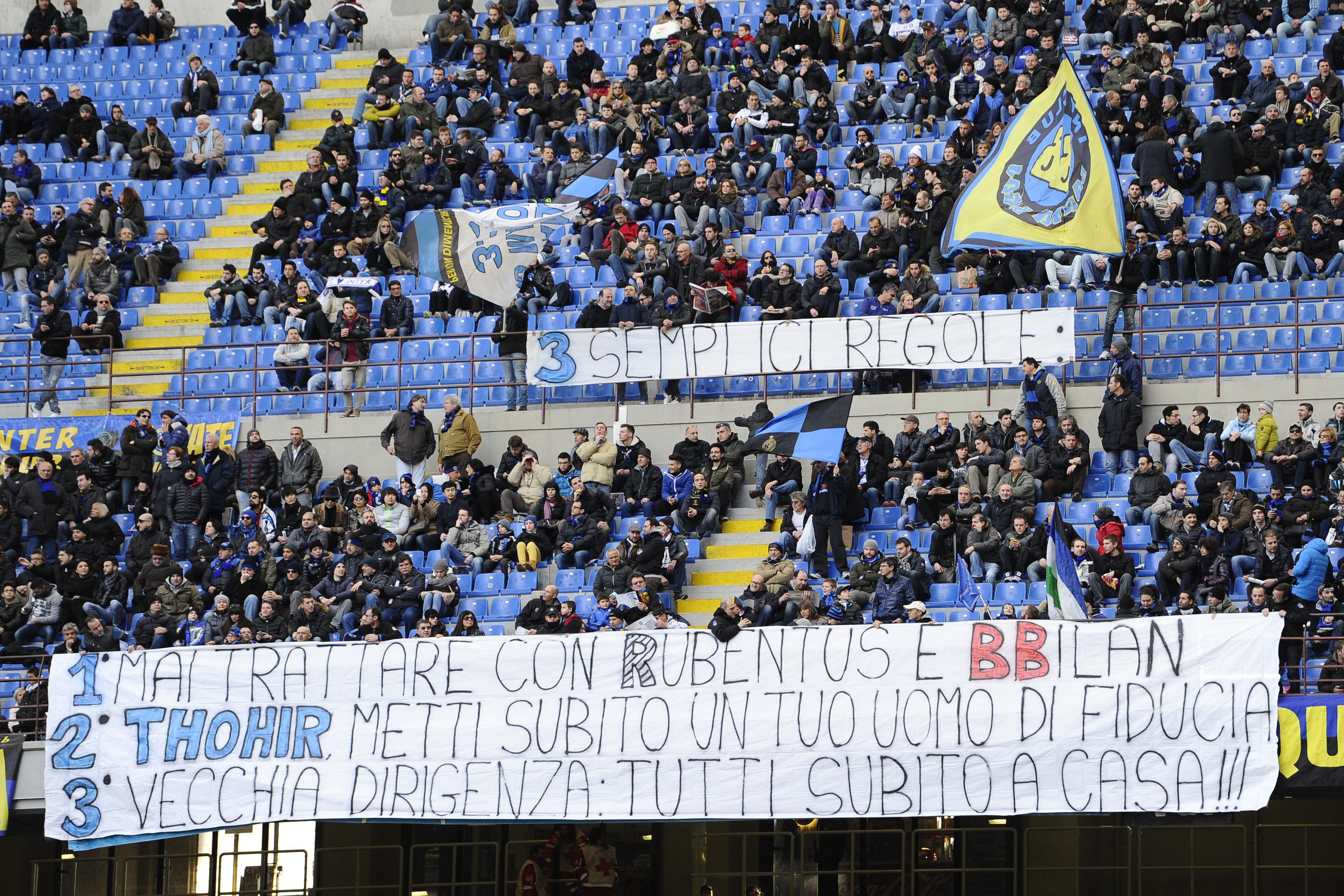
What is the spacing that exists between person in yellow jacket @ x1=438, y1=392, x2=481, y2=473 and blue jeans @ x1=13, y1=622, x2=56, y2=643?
4.59 meters

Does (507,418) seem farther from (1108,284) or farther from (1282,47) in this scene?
(1282,47)

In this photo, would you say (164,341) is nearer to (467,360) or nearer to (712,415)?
(467,360)

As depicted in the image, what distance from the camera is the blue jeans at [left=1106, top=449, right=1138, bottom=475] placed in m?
23.8

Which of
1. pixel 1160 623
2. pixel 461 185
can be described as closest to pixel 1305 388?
pixel 1160 623

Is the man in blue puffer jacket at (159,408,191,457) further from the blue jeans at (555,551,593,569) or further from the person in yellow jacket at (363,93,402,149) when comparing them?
the person in yellow jacket at (363,93,402,149)

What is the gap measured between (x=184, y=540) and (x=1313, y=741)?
Answer: 41.5 ft

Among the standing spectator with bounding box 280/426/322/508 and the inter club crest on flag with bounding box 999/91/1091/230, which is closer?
the inter club crest on flag with bounding box 999/91/1091/230

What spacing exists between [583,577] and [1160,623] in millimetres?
7066

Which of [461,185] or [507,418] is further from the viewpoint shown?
[461,185]

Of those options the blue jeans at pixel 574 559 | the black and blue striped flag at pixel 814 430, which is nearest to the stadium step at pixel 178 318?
the blue jeans at pixel 574 559

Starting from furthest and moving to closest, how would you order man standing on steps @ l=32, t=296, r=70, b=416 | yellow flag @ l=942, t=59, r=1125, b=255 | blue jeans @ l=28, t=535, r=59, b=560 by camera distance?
1. man standing on steps @ l=32, t=296, r=70, b=416
2. blue jeans @ l=28, t=535, r=59, b=560
3. yellow flag @ l=942, t=59, r=1125, b=255

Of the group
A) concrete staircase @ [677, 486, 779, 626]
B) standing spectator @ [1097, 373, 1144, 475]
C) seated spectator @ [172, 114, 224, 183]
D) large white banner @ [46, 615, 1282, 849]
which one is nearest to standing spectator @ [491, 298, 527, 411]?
concrete staircase @ [677, 486, 779, 626]

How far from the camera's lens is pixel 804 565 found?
75.5ft

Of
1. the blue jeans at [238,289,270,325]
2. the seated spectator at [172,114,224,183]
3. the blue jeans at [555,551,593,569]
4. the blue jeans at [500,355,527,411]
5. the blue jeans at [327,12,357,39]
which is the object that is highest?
the blue jeans at [327,12,357,39]
